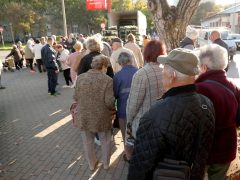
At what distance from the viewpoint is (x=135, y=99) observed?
3.66m

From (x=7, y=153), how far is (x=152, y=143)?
4442 millimetres

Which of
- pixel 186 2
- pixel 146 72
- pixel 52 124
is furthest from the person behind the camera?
pixel 52 124

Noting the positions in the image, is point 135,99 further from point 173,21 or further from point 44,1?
point 44,1

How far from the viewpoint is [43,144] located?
244 inches

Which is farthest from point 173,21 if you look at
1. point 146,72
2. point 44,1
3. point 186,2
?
point 44,1

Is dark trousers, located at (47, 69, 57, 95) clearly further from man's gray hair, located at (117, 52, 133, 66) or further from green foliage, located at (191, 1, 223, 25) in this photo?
green foliage, located at (191, 1, 223, 25)

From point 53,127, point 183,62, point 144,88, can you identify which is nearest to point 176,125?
point 183,62

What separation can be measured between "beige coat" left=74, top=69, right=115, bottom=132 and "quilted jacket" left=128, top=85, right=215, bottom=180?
2.20 m

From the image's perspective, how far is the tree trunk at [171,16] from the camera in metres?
6.46

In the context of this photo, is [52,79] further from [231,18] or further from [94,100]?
[231,18]

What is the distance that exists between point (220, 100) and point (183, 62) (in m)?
0.75

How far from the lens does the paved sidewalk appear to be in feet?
16.2

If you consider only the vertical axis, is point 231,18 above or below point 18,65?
above

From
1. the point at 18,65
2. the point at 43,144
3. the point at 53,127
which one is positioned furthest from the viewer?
the point at 18,65
